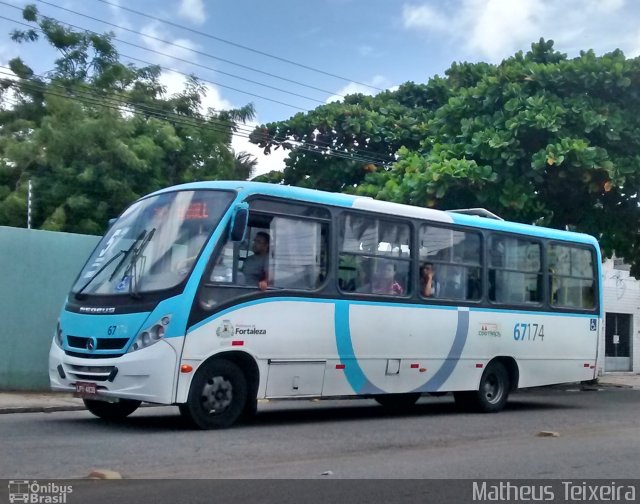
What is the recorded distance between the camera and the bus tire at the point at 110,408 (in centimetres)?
1120

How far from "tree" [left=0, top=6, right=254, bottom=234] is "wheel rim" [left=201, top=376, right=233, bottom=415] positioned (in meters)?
13.1

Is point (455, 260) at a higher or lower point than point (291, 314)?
higher

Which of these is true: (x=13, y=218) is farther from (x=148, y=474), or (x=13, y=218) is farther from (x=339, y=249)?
(x=148, y=474)

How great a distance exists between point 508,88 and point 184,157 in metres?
11.3

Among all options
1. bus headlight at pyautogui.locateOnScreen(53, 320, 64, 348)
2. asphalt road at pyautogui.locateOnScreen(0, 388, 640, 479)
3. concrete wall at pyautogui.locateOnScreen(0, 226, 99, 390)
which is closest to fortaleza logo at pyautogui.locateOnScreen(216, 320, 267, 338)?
asphalt road at pyautogui.locateOnScreen(0, 388, 640, 479)

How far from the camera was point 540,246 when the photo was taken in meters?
15.3

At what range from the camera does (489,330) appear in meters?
14.2

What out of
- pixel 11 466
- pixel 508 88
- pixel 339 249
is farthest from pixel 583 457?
pixel 508 88

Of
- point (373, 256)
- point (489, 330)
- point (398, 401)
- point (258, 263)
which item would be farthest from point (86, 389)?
point (489, 330)

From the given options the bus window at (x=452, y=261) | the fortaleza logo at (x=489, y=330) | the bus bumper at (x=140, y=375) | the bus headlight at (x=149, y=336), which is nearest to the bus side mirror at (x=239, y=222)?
the bus headlight at (x=149, y=336)

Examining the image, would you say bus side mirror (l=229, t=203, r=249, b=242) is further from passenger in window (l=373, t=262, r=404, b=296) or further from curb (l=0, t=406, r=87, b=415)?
curb (l=0, t=406, r=87, b=415)

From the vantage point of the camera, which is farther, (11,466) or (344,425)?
(344,425)

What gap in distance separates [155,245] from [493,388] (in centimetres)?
661
